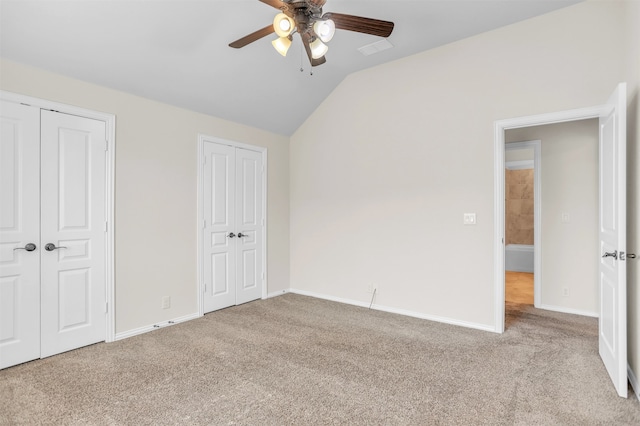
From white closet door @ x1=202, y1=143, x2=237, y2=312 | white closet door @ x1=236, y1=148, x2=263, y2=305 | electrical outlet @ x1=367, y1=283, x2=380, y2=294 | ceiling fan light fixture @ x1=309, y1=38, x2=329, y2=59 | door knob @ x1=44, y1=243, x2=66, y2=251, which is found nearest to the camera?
ceiling fan light fixture @ x1=309, y1=38, x2=329, y2=59

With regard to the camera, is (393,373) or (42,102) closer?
(393,373)

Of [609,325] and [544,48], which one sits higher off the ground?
[544,48]

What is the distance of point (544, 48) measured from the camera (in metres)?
3.14

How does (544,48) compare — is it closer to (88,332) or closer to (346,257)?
(346,257)

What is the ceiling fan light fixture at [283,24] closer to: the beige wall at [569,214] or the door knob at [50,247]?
the door knob at [50,247]

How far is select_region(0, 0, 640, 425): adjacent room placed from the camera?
227 centimetres

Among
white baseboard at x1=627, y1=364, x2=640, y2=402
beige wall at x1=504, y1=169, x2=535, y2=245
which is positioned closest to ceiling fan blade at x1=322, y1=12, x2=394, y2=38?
white baseboard at x1=627, y1=364, x2=640, y2=402

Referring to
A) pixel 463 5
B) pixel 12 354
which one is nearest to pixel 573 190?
pixel 463 5

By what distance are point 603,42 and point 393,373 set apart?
332 centimetres

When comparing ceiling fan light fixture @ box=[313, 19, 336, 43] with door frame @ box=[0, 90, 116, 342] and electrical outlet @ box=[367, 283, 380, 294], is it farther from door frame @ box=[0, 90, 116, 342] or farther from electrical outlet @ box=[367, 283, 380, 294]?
electrical outlet @ box=[367, 283, 380, 294]

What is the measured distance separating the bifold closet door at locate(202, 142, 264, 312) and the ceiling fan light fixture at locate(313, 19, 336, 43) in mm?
2355

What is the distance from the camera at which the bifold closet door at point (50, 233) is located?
2635 millimetres

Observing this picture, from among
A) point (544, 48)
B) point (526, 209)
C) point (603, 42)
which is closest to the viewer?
point (603, 42)

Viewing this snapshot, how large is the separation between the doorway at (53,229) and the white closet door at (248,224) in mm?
1559
